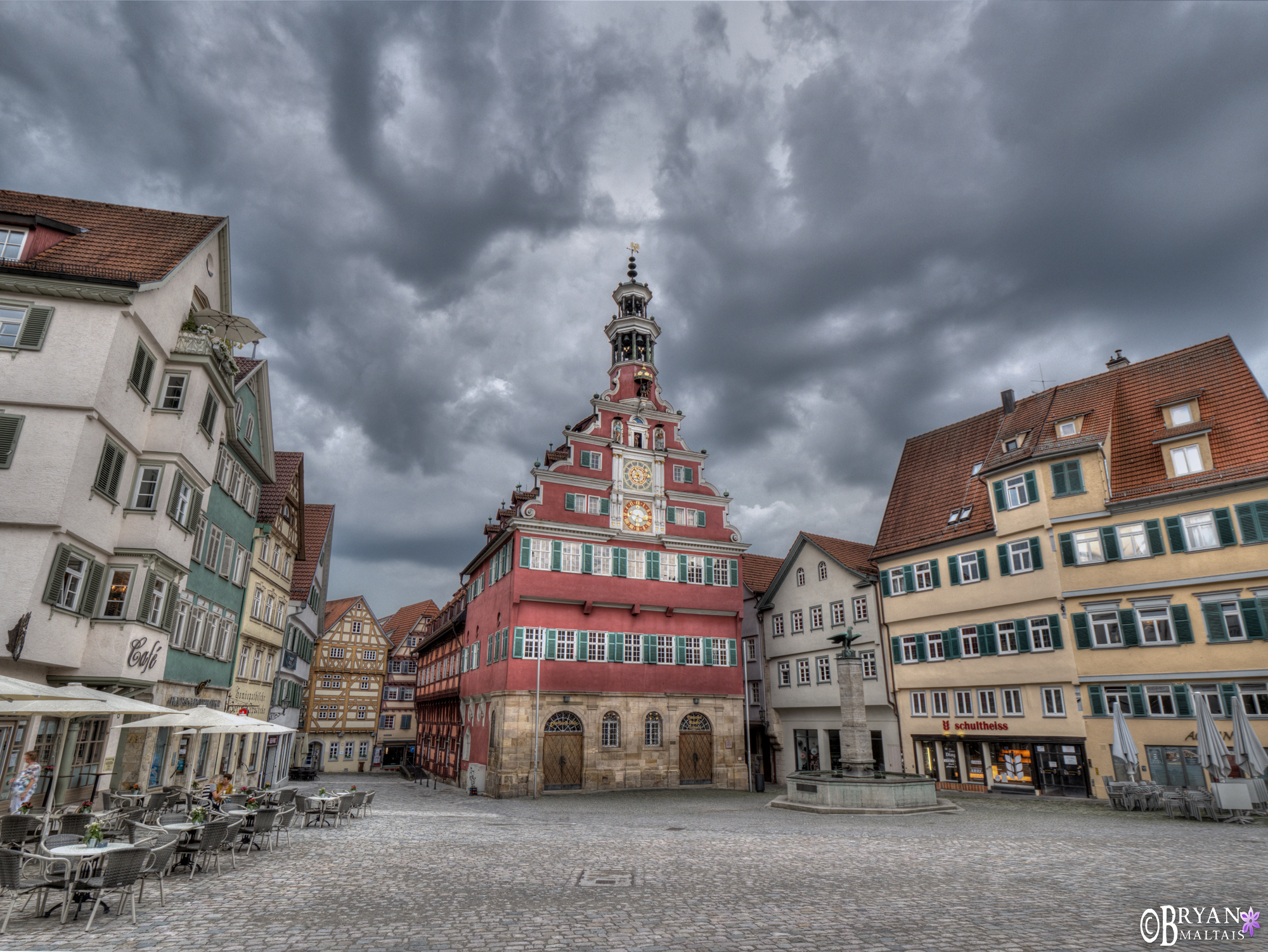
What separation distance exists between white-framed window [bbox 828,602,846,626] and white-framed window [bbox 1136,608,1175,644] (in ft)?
45.7

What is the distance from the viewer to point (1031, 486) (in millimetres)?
28922

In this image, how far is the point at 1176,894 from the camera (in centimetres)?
1027

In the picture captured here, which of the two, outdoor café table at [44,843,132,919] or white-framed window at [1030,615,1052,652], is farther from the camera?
white-framed window at [1030,615,1052,652]

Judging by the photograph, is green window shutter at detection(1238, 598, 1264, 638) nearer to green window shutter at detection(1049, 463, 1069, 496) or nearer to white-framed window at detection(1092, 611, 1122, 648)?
white-framed window at detection(1092, 611, 1122, 648)

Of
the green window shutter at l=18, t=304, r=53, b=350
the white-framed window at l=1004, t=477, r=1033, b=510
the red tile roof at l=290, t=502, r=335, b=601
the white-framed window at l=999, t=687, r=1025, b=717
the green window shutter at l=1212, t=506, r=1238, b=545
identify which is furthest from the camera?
the red tile roof at l=290, t=502, r=335, b=601

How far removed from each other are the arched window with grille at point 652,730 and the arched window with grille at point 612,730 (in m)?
1.28

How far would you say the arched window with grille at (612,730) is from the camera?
111ft

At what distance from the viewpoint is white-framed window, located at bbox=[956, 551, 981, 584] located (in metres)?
30.8

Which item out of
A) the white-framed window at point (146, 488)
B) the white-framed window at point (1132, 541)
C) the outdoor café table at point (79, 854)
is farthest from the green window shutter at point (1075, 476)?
the white-framed window at point (146, 488)

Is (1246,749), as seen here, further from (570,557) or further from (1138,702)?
(570,557)

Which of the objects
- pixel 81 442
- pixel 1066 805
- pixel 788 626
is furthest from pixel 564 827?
pixel 788 626

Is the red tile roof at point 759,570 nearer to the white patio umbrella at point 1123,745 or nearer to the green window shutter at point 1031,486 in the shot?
the green window shutter at point 1031,486

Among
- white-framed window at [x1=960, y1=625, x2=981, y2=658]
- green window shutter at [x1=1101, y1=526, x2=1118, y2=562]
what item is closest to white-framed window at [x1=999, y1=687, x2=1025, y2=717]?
white-framed window at [x1=960, y1=625, x2=981, y2=658]

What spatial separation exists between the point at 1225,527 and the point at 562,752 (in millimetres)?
26417
